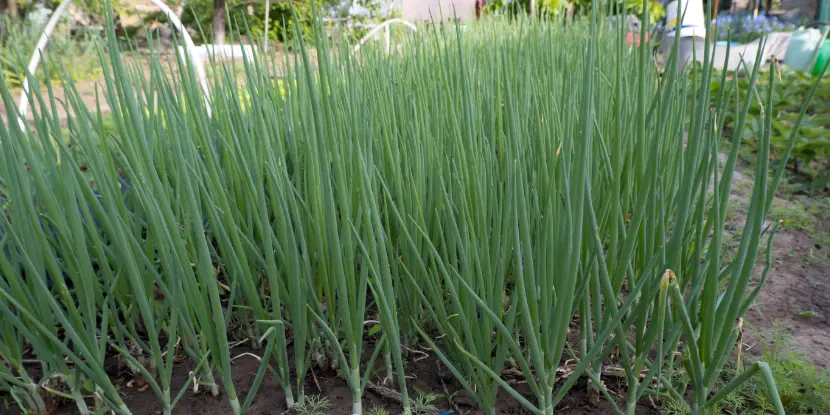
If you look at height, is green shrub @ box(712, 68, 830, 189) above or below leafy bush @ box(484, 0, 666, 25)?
below

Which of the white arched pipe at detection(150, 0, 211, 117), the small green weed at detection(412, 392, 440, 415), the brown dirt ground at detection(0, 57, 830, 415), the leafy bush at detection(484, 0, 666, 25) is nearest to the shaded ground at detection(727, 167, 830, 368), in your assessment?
the brown dirt ground at detection(0, 57, 830, 415)

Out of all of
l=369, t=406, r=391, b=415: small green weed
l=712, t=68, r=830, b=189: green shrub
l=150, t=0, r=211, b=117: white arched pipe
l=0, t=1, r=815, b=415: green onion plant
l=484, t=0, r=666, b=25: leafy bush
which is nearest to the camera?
l=0, t=1, r=815, b=415: green onion plant

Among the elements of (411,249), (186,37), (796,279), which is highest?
(186,37)

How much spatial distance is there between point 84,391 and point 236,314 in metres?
0.26

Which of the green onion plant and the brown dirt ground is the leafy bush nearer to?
the brown dirt ground

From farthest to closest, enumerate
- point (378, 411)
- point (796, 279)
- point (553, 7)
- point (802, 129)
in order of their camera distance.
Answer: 1. point (553, 7)
2. point (802, 129)
3. point (796, 279)
4. point (378, 411)

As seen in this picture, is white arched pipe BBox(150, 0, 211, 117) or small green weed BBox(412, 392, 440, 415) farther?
white arched pipe BBox(150, 0, 211, 117)

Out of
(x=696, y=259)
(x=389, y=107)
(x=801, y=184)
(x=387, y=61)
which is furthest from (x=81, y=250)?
(x=801, y=184)

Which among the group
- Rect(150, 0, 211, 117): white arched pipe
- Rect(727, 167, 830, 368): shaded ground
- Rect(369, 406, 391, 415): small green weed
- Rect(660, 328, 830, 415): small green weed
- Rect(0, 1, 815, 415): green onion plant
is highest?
Rect(150, 0, 211, 117): white arched pipe

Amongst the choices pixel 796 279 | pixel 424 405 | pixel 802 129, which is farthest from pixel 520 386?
pixel 802 129

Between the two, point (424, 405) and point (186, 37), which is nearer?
point (424, 405)

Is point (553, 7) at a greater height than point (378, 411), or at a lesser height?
greater

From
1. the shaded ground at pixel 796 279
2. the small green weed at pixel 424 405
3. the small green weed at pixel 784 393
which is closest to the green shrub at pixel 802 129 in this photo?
the shaded ground at pixel 796 279

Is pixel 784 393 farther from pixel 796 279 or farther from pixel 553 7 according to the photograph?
pixel 553 7
